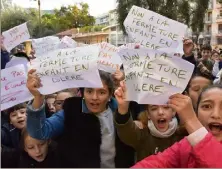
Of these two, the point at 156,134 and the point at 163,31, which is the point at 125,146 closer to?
the point at 156,134

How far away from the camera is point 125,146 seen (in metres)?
2.40

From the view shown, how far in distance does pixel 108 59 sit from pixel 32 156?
0.88 meters

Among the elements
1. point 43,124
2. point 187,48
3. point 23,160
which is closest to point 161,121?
point 43,124

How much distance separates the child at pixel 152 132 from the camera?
2.20 m

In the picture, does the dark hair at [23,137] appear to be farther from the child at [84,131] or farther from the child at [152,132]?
the child at [152,132]

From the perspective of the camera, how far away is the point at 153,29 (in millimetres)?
3004

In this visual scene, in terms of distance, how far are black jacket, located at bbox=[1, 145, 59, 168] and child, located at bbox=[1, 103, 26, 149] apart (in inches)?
5.2

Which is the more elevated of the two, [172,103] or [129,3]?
[129,3]

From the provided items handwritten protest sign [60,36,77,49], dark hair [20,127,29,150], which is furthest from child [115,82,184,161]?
handwritten protest sign [60,36,77,49]

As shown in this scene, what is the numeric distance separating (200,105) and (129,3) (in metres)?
31.9

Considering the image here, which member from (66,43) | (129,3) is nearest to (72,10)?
(129,3)

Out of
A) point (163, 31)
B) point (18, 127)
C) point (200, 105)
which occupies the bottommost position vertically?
point (18, 127)

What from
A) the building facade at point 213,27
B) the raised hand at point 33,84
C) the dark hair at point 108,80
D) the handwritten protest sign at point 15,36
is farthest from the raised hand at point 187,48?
the building facade at point 213,27

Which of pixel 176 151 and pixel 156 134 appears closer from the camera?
pixel 176 151
